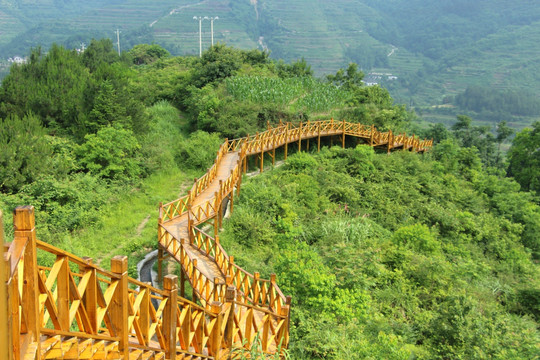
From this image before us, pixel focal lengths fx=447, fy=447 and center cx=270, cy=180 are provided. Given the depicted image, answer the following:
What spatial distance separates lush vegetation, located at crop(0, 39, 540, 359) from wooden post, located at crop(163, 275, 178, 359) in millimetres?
2401

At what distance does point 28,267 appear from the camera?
115 inches

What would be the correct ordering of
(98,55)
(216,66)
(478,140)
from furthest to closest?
(478,140)
(98,55)
(216,66)

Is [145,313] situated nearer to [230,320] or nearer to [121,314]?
[121,314]

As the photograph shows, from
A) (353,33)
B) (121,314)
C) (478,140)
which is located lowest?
(478,140)

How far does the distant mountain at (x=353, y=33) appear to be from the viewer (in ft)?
384

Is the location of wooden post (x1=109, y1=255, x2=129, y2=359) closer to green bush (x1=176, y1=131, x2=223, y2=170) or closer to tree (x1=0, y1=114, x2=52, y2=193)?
tree (x1=0, y1=114, x2=52, y2=193)

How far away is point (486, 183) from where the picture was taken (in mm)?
28984

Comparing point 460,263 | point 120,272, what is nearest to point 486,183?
point 460,263

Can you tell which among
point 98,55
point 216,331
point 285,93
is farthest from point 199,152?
point 98,55

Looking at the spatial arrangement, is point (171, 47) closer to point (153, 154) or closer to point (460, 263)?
point (153, 154)

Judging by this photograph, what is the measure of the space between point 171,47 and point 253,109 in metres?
93.2

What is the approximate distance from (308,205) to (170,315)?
535 inches

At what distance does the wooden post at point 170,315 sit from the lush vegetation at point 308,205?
7.88ft

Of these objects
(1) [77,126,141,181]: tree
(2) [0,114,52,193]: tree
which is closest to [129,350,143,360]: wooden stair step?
(2) [0,114,52,193]: tree
